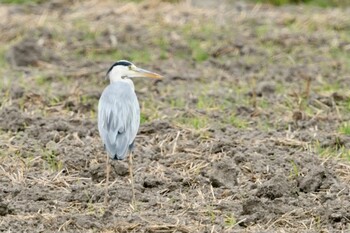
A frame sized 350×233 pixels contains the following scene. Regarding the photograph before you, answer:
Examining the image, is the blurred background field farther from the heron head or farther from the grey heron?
the heron head

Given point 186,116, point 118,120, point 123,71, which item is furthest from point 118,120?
point 186,116

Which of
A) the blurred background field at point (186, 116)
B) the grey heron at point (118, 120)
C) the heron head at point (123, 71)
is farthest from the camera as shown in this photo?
A: the heron head at point (123, 71)

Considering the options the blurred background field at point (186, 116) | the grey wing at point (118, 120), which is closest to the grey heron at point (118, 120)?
the grey wing at point (118, 120)

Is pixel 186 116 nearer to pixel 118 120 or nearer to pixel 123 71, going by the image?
pixel 123 71

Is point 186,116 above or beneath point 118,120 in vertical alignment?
beneath

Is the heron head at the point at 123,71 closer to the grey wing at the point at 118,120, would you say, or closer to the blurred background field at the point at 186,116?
the grey wing at the point at 118,120

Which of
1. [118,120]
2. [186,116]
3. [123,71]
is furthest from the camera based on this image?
[186,116]

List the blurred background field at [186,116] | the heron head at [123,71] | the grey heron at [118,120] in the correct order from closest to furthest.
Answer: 1. the blurred background field at [186,116]
2. the grey heron at [118,120]
3. the heron head at [123,71]

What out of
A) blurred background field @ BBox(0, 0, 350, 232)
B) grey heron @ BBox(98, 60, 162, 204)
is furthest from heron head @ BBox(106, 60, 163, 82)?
blurred background field @ BBox(0, 0, 350, 232)

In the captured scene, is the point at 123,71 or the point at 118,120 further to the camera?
the point at 123,71

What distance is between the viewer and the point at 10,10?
14.1 m

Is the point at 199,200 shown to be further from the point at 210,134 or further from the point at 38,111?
the point at 38,111

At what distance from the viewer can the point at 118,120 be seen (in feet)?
24.3

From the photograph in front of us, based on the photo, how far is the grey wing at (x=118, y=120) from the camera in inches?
282
